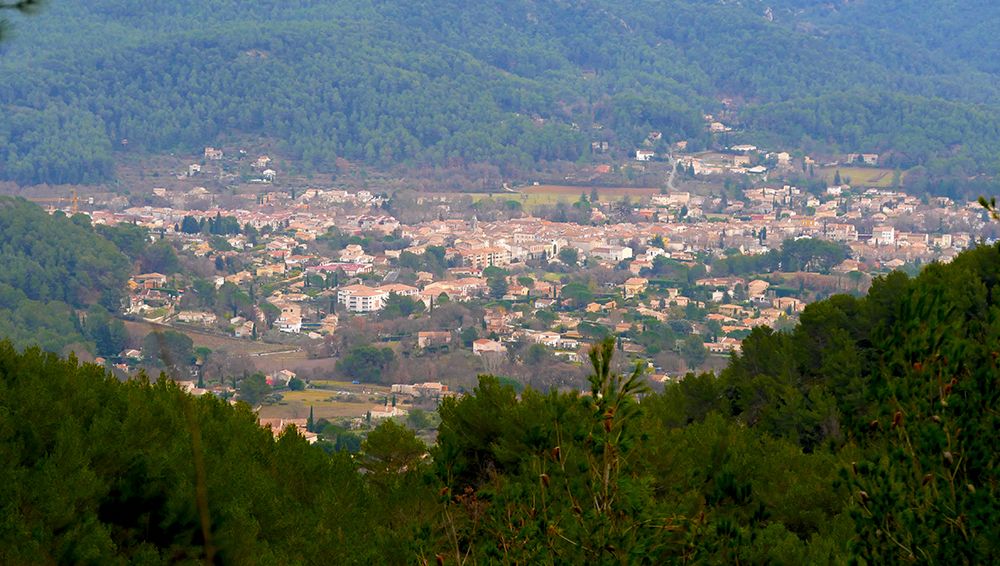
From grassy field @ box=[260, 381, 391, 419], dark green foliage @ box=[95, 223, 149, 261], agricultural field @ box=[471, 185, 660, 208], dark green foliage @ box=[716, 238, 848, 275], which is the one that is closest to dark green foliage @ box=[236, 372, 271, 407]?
grassy field @ box=[260, 381, 391, 419]

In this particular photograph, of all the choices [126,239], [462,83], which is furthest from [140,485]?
[462,83]

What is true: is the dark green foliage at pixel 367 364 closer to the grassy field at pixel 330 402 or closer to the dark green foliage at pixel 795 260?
the grassy field at pixel 330 402

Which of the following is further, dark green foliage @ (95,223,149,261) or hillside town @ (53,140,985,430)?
dark green foliage @ (95,223,149,261)

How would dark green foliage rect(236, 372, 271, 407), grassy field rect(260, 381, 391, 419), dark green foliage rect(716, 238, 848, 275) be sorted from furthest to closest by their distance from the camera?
dark green foliage rect(716, 238, 848, 275) < dark green foliage rect(236, 372, 271, 407) < grassy field rect(260, 381, 391, 419)

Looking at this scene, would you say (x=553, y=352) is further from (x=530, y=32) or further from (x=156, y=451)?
(x=530, y=32)

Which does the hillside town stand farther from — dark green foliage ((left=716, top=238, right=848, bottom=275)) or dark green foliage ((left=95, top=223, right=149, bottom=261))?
dark green foliage ((left=95, top=223, right=149, bottom=261))
